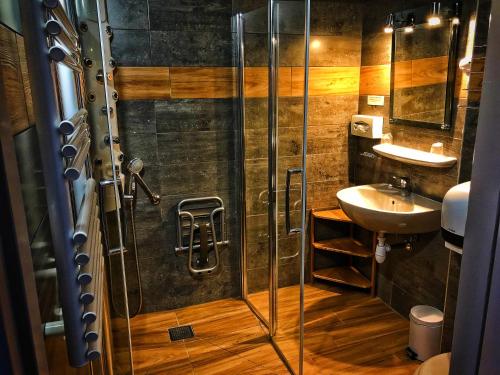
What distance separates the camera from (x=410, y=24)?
8.70 ft

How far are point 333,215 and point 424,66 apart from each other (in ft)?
4.23

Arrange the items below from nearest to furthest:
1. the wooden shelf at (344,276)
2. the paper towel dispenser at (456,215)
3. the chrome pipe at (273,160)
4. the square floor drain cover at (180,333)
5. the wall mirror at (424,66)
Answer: the paper towel dispenser at (456,215), the wall mirror at (424,66), the chrome pipe at (273,160), the square floor drain cover at (180,333), the wooden shelf at (344,276)

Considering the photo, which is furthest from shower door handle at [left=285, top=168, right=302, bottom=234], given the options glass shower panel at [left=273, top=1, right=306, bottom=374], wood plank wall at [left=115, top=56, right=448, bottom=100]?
wood plank wall at [left=115, top=56, right=448, bottom=100]

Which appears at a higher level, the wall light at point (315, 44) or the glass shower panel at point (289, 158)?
the wall light at point (315, 44)

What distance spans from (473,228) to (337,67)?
2.68 m

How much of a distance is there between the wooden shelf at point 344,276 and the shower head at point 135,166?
1.73 metres

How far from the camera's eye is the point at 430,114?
256cm

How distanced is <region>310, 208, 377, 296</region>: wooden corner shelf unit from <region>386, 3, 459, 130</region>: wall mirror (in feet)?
2.96

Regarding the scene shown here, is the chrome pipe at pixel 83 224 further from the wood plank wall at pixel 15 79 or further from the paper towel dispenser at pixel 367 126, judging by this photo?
the paper towel dispenser at pixel 367 126

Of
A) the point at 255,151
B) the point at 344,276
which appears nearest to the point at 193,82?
the point at 255,151

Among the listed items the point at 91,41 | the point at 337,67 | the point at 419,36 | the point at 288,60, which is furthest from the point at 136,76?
the point at 419,36

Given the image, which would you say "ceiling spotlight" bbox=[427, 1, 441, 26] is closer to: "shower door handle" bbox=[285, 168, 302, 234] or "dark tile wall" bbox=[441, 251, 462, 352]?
"shower door handle" bbox=[285, 168, 302, 234]

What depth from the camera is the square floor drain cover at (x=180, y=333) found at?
2.78 m

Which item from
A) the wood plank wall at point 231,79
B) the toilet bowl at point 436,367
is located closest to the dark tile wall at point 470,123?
the toilet bowl at point 436,367
